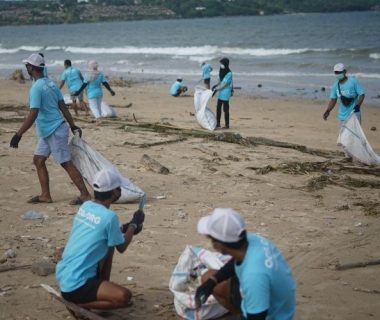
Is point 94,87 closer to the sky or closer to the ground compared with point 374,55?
closer to the sky

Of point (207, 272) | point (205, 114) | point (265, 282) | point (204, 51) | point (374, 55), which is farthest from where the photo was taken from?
point (204, 51)

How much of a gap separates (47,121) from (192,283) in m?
3.41

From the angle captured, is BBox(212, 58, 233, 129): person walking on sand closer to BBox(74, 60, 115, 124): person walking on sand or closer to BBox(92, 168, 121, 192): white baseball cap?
BBox(74, 60, 115, 124): person walking on sand

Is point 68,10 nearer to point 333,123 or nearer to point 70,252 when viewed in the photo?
point 333,123

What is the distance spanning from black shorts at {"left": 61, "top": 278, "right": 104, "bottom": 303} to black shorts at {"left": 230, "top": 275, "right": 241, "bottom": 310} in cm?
103

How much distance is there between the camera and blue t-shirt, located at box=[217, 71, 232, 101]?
42.8 ft

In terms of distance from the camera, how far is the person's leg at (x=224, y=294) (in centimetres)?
399

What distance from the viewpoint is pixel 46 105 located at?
22.9 ft

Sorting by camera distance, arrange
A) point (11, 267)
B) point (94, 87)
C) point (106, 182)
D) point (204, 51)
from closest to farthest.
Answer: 1. point (106, 182)
2. point (11, 267)
3. point (94, 87)
4. point (204, 51)

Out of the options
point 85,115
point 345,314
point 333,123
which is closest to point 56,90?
point 345,314

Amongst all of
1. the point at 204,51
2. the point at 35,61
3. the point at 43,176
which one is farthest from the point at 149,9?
the point at 35,61

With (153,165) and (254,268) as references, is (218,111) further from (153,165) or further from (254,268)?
(254,268)

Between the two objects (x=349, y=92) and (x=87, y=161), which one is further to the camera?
(x=349, y=92)

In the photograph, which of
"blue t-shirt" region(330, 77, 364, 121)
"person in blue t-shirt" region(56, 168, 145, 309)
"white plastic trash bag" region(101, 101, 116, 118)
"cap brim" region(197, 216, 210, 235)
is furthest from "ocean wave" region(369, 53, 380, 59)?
"cap brim" region(197, 216, 210, 235)
